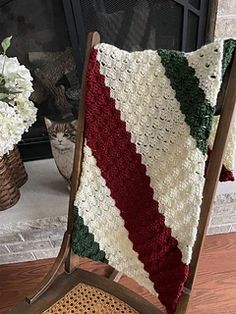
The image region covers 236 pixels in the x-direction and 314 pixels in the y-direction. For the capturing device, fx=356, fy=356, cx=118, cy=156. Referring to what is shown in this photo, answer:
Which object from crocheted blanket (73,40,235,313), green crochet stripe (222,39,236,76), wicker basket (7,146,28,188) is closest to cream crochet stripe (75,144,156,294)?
crocheted blanket (73,40,235,313)

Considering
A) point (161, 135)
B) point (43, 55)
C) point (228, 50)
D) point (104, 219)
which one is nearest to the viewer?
point (228, 50)

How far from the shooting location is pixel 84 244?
0.86m

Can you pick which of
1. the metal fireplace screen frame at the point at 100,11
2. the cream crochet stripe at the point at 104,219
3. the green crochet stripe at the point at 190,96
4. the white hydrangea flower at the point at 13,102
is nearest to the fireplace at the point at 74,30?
the metal fireplace screen frame at the point at 100,11

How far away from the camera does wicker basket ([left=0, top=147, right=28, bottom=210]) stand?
111 centimetres

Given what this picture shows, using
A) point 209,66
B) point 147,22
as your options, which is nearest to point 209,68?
Result: point 209,66

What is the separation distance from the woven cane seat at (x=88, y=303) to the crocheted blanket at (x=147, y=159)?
8 cm

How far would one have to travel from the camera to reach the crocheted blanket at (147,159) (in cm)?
66

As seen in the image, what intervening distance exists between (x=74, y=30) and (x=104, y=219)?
658 mm

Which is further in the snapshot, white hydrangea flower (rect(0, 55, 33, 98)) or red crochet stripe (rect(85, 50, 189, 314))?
white hydrangea flower (rect(0, 55, 33, 98))

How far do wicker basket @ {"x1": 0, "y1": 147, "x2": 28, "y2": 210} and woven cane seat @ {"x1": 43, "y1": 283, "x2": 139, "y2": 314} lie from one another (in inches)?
16.5

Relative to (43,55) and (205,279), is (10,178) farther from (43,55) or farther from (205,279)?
(205,279)

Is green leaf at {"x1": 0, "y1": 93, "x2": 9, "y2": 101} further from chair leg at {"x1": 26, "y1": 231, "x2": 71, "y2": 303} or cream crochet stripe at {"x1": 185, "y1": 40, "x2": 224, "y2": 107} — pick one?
cream crochet stripe at {"x1": 185, "y1": 40, "x2": 224, "y2": 107}

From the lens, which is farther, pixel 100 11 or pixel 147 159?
pixel 100 11

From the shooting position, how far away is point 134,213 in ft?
2.68
